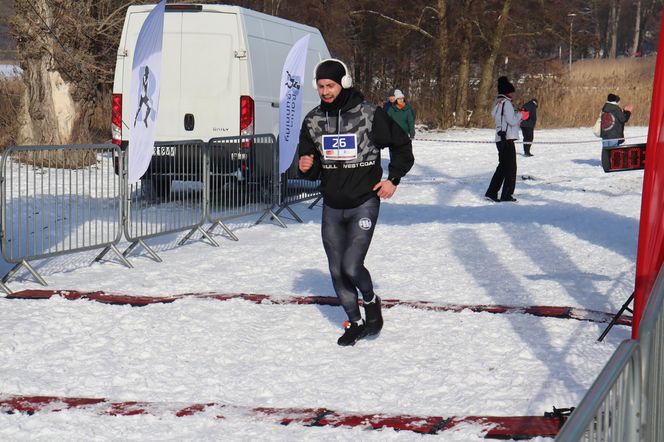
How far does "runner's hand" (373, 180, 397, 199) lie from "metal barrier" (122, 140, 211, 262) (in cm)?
429

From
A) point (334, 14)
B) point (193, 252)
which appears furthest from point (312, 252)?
point (334, 14)

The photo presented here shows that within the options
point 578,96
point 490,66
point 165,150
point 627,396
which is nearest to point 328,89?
point 627,396

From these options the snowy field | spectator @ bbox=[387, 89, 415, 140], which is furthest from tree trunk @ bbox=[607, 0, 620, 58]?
the snowy field

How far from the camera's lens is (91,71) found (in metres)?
21.2

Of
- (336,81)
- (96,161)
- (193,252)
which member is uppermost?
(336,81)

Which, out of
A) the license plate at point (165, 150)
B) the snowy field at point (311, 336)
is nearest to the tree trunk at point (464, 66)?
the snowy field at point (311, 336)

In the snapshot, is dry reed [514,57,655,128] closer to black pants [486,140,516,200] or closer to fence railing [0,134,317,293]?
black pants [486,140,516,200]

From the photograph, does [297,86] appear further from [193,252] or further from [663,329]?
[663,329]

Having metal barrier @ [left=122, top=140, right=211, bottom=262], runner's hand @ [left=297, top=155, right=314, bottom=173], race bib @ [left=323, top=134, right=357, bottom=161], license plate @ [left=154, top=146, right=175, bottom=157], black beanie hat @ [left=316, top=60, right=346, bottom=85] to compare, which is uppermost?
black beanie hat @ [left=316, top=60, right=346, bottom=85]

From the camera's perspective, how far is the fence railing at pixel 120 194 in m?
9.86

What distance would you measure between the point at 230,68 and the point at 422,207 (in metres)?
3.32

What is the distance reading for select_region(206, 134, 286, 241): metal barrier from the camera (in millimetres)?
12578

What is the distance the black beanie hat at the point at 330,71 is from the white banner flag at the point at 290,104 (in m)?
6.59

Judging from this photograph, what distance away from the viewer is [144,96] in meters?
10.3
